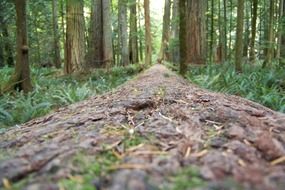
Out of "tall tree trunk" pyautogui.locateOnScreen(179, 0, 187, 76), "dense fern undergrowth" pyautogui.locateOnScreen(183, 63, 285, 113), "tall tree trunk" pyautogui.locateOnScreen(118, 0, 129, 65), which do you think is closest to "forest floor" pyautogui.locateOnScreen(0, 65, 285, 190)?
"dense fern undergrowth" pyautogui.locateOnScreen(183, 63, 285, 113)

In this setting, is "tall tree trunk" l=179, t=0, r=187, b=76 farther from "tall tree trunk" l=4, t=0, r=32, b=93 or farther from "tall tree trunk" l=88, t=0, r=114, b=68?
"tall tree trunk" l=88, t=0, r=114, b=68

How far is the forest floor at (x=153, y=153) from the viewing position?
134 centimetres

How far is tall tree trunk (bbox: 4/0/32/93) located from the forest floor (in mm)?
4695

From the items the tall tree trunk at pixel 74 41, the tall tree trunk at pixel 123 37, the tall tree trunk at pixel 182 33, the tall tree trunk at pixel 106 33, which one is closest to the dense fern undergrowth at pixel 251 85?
the tall tree trunk at pixel 182 33

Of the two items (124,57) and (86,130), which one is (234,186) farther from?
(124,57)

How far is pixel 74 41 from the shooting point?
11.1 m

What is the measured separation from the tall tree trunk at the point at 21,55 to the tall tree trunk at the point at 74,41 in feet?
13.1

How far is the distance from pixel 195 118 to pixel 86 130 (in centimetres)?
74

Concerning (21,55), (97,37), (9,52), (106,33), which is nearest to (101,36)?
(97,37)

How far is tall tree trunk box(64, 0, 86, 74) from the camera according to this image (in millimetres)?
10984

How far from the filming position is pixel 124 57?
1900 cm

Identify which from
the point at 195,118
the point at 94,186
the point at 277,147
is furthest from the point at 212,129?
the point at 94,186

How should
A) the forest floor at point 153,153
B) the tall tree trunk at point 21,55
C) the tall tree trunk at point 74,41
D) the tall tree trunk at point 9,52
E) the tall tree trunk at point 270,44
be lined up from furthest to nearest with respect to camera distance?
1. the tall tree trunk at point 9,52
2. the tall tree trunk at point 74,41
3. the tall tree trunk at point 270,44
4. the tall tree trunk at point 21,55
5. the forest floor at point 153,153

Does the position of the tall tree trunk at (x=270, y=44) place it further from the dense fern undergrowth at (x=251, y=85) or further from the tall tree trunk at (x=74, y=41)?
the tall tree trunk at (x=74, y=41)
